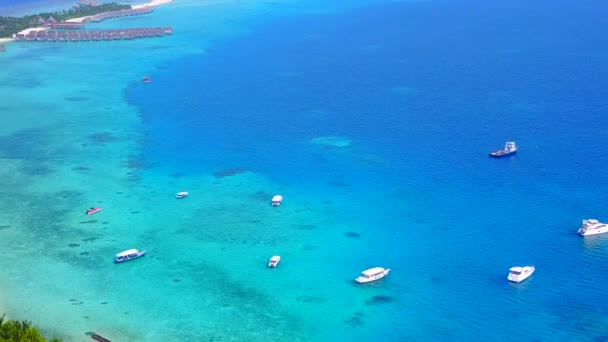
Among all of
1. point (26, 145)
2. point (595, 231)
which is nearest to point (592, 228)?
point (595, 231)

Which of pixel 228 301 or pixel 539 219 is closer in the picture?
pixel 228 301

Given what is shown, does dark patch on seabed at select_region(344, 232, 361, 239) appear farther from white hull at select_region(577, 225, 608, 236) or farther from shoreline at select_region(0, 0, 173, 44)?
shoreline at select_region(0, 0, 173, 44)

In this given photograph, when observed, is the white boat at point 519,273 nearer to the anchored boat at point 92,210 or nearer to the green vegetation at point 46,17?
the anchored boat at point 92,210

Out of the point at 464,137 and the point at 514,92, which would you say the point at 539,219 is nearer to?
the point at 464,137

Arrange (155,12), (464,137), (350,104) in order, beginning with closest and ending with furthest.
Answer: (464,137) → (350,104) → (155,12)

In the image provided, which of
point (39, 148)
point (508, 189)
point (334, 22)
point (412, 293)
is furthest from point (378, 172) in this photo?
point (334, 22)

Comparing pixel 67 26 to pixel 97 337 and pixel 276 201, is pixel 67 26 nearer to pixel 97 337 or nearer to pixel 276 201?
pixel 276 201
